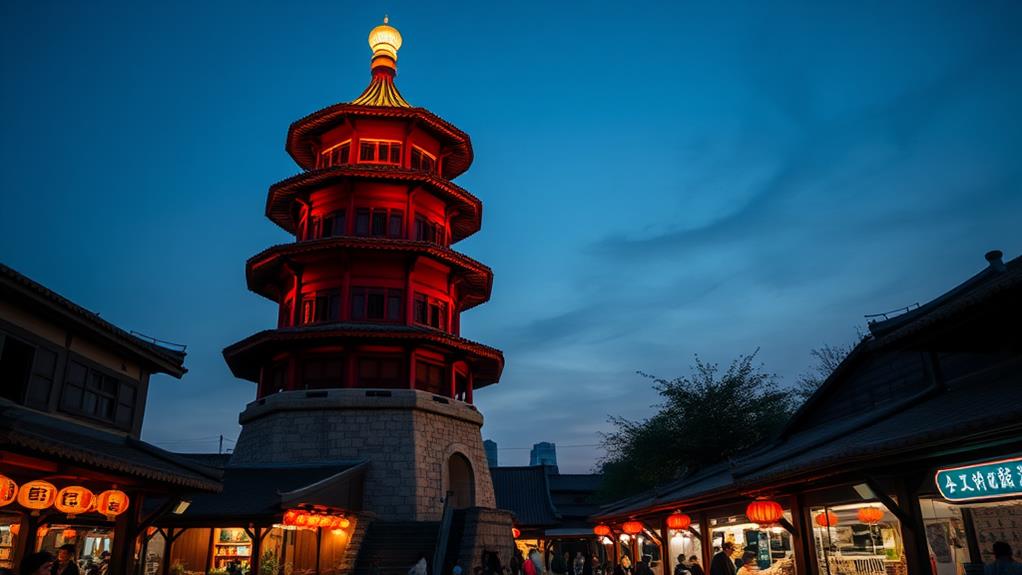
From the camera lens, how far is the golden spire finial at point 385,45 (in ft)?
125

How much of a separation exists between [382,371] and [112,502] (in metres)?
16.5

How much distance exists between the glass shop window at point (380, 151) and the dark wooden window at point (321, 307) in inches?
282

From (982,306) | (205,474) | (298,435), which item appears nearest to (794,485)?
(982,306)

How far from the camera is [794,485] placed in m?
13.4

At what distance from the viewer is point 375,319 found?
101 feet

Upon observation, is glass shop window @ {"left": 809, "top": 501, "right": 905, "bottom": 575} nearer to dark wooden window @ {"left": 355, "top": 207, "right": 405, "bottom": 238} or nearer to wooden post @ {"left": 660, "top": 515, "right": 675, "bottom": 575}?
wooden post @ {"left": 660, "top": 515, "right": 675, "bottom": 575}

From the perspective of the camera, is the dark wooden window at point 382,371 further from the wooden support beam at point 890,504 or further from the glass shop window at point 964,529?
the glass shop window at point 964,529

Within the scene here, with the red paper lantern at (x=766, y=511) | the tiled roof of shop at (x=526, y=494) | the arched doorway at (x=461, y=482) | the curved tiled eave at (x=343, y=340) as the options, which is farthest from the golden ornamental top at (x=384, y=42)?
the red paper lantern at (x=766, y=511)

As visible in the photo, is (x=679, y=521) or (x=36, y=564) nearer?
(x=36, y=564)

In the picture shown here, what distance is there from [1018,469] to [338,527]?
19.7m

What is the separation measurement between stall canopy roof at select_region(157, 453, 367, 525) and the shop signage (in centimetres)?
1686

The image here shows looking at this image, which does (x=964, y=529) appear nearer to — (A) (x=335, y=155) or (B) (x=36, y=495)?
(B) (x=36, y=495)

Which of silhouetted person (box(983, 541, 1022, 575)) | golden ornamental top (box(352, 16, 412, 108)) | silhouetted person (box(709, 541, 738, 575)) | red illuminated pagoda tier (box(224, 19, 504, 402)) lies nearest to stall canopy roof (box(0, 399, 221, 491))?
silhouetted person (box(709, 541, 738, 575))

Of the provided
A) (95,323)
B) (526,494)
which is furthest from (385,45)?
(526,494)
